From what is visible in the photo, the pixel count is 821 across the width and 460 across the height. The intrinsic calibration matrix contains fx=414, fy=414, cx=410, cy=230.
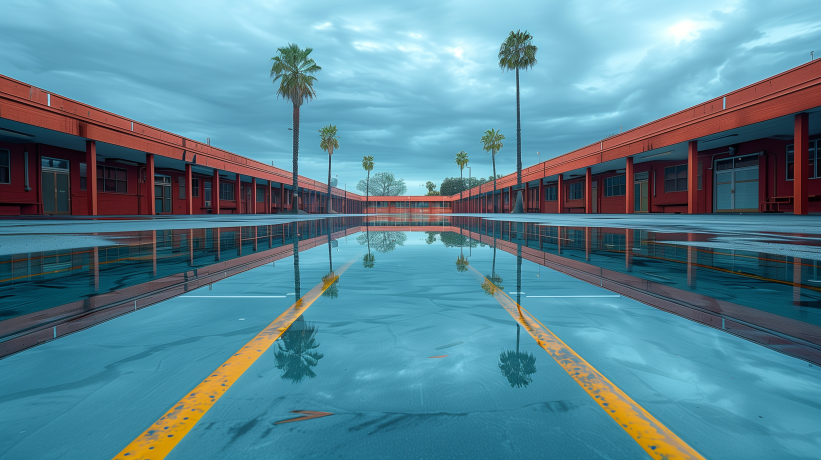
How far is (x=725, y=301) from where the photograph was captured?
12.2ft

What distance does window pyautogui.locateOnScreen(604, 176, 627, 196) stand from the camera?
1430 inches

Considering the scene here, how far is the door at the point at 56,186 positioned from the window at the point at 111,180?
2.64m

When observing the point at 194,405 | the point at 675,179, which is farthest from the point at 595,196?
the point at 194,405

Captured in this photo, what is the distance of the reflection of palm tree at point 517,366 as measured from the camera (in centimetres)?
209

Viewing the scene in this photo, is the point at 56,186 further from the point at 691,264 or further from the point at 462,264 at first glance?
the point at 691,264

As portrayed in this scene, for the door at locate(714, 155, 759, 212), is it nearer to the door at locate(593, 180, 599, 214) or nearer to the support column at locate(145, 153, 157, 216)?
the door at locate(593, 180, 599, 214)

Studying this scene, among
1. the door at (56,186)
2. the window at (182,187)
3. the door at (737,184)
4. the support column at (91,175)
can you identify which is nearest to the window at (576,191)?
the door at (737,184)

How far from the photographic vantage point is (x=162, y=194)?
34812 millimetres

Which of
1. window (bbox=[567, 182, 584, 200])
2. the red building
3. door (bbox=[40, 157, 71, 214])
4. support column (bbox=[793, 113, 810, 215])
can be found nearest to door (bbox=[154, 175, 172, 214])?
the red building

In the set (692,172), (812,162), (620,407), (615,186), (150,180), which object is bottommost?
(620,407)

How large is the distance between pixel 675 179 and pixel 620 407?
3419 cm

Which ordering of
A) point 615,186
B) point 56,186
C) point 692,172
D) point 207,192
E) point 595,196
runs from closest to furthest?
1. point 692,172
2. point 56,186
3. point 615,186
4. point 207,192
5. point 595,196

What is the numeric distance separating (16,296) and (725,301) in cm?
660

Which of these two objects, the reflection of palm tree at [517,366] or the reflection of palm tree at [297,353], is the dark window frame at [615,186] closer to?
the reflection of palm tree at [517,366]
